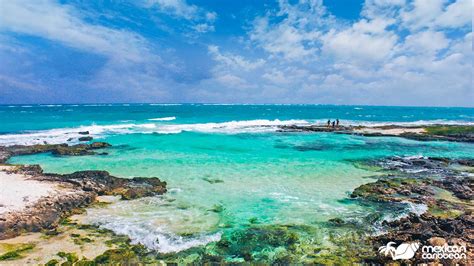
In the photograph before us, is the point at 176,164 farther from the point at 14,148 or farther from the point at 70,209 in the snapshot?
the point at 14,148

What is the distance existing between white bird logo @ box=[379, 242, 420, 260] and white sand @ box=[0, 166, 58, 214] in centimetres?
1220

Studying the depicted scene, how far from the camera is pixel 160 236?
9898 mm

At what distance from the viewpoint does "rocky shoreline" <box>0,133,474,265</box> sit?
29.0 ft

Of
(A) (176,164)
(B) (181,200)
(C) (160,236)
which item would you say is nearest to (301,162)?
(A) (176,164)

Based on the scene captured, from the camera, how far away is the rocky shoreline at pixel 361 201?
885 centimetres

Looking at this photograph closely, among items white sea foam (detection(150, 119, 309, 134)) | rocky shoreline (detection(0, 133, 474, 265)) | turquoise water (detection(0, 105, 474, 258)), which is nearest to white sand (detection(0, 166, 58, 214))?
rocky shoreline (detection(0, 133, 474, 265))

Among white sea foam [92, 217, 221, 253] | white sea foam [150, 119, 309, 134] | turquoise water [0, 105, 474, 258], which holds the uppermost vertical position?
white sea foam [92, 217, 221, 253]

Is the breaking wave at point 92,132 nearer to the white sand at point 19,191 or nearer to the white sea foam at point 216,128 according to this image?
the white sea foam at point 216,128

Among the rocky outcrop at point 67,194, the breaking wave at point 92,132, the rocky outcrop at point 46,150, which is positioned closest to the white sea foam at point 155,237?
the rocky outcrop at point 67,194

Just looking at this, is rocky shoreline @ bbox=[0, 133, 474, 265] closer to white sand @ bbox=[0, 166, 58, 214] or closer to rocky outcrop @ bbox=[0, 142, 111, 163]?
white sand @ bbox=[0, 166, 58, 214]

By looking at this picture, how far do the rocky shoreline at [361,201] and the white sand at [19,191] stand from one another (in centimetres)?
50

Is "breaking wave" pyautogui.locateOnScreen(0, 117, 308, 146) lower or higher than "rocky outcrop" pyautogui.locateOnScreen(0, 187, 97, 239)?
lower

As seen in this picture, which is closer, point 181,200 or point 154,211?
point 154,211

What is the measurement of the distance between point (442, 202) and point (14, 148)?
30.0 m
